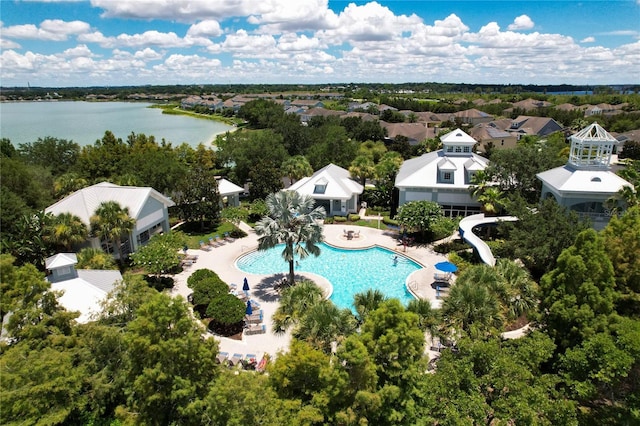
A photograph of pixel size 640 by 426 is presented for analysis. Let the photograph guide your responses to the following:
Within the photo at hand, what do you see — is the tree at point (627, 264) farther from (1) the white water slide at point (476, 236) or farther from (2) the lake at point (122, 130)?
(2) the lake at point (122, 130)

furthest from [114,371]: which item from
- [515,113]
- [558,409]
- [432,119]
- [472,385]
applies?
[515,113]

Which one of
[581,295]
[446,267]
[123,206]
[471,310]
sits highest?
[123,206]

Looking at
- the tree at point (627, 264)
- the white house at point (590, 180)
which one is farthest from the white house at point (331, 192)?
the tree at point (627, 264)

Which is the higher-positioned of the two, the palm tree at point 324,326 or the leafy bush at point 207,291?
the palm tree at point 324,326

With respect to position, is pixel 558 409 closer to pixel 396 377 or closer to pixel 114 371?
pixel 396 377

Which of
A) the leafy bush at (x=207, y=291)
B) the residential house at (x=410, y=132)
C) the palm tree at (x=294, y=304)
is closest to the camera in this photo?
the palm tree at (x=294, y=304)

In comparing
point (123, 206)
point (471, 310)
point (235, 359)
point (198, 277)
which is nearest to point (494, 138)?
point (471, 310)

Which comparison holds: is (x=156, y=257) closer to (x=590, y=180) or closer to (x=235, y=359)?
(x=235, y=359)

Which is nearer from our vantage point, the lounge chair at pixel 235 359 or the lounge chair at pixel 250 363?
the lounge chair at pixel 250 363
